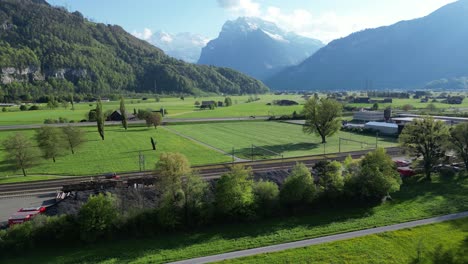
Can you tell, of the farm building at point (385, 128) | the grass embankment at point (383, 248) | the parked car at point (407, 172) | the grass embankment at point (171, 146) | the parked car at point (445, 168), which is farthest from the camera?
the farm building at point (385, 128)

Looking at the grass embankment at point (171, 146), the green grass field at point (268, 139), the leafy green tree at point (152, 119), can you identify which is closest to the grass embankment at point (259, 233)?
the grass embankment at point (171, 146)

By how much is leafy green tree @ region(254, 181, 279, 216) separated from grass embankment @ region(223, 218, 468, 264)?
6931 millimetres

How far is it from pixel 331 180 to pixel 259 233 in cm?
1142

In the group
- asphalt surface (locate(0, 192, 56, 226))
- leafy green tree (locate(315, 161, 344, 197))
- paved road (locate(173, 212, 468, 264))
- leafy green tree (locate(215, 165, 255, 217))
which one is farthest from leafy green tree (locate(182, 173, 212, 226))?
asphalt surface (locate(0, 192, 56, 226))

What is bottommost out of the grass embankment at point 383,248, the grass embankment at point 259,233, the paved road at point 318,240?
the grass embankment at point 383,248

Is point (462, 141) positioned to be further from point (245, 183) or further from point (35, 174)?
point (35, 174)

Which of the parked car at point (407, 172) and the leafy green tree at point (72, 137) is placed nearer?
the parked car at point (407, 172)

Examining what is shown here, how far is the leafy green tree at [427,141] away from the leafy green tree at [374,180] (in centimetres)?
905

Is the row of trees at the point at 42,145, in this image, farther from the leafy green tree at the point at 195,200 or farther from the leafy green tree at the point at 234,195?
the leafy green tree at the point at 234,195

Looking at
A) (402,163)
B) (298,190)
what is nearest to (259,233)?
(298,190)

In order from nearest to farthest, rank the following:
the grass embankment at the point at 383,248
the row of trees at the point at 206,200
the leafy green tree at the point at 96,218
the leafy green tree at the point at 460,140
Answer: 1. the grass embankment at the point at 383,248
2. the leafy green tree at the point at 96,218
3. the row of trees at the point at 206,200
4. the leafy green tree at the point at 460,140

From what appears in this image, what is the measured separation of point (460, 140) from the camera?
4588 centimetres

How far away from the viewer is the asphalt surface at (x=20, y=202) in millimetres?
35716

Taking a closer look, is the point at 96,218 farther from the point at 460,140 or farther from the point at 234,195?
the point at 460,140
